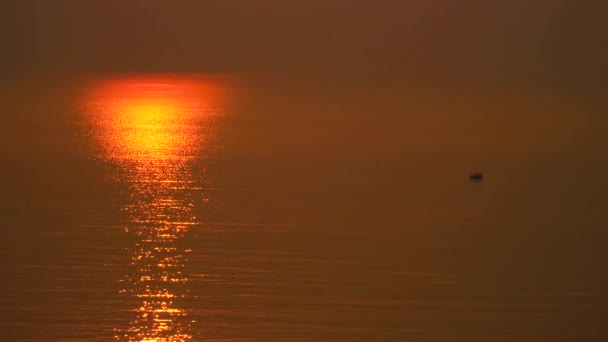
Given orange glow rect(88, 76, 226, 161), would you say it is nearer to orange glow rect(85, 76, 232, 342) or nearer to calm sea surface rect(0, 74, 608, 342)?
orange glow rect(85, 76, 232, 342)

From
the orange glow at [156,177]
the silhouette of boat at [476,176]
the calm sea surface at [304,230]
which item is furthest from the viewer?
the silhouette of boat at [476,176]

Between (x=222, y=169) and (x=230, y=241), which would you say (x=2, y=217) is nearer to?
(x=230, y=241)

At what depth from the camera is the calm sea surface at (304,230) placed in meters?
13.1

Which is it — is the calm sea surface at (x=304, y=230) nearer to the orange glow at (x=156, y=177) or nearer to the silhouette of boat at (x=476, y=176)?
the orange glow at (x=156, y=177)

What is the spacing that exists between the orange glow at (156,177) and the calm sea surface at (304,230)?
50mm

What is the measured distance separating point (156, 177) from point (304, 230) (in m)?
5.29

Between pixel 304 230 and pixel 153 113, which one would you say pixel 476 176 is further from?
pixel 153 113

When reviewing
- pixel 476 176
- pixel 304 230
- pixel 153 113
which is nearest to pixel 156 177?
pixel 304 230

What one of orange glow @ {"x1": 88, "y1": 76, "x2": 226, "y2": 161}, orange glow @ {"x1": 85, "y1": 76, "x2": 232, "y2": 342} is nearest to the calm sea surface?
orange glow @ {"x1": 85, "y1": 76, "x2": 232, "y2": 342}

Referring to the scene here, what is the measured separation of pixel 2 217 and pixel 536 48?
46026 millimetres

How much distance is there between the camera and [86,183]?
68.8 feet

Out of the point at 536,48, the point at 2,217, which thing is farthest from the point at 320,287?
the point at 536,48

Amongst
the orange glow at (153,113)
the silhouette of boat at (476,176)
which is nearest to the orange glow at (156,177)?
the orange glow at (153,113)

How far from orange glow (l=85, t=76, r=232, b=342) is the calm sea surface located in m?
0.05
